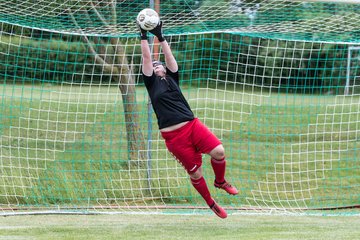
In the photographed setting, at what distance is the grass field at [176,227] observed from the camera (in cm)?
787

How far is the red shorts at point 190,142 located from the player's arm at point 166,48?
634 millimetres

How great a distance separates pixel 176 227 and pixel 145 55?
224 cm

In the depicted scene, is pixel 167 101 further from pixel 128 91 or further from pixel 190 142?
pixel 128 91

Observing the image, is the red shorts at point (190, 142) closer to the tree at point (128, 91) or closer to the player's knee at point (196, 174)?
the player's knee at point (196, 174)

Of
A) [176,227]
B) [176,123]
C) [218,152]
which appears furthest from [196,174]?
[176,227]

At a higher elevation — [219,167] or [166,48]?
[166,48]

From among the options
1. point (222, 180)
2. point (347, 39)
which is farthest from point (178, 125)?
A: point (347, 39)

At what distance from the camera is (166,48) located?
7.45 m

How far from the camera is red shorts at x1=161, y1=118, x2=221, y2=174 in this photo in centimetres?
754

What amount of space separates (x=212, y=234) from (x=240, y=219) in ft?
3.58

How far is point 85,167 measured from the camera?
1118 cm

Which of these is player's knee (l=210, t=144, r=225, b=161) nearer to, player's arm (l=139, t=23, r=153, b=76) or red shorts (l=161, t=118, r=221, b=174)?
red shorts (l=161, t=118, r=221, b=174)

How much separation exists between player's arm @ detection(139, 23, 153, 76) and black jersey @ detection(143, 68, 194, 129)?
10 cm

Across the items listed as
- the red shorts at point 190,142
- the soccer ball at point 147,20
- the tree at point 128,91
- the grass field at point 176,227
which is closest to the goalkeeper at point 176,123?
the red shorts at point 190,142
